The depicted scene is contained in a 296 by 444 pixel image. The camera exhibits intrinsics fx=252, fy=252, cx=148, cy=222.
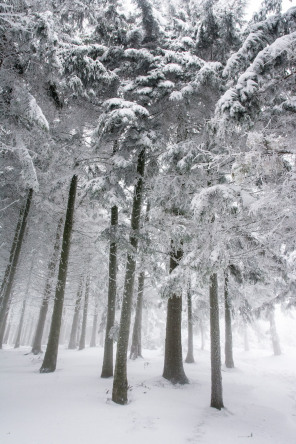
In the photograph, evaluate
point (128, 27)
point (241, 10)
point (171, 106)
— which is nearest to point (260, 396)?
point (171, 106)

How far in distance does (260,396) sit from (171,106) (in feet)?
35.6

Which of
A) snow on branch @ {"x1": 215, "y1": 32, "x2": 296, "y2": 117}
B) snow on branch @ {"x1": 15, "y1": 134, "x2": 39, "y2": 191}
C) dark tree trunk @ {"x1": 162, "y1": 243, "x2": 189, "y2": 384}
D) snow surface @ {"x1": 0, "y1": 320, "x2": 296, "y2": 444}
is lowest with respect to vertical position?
snow surface @ {"x1": 0, "y1": 320, "x2": 296, "y2": 444}

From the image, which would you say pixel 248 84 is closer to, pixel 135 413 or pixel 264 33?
pixel 264 33

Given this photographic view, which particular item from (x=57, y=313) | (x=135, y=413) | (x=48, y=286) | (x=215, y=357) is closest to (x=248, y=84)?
(x=215, y=357)

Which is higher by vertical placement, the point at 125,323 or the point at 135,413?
the point at 125,323

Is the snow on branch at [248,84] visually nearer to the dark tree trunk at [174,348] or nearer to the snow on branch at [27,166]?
the dark tree trunk at [174,348]

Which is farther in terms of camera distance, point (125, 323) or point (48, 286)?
point (48, 286)

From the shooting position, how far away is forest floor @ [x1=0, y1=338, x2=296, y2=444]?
16.4 ft

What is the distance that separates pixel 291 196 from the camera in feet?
17.0

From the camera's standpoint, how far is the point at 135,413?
620cm

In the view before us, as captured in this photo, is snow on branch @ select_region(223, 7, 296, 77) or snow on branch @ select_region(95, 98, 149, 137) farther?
snow on branch @ select_region(95, 98, 149, 137)

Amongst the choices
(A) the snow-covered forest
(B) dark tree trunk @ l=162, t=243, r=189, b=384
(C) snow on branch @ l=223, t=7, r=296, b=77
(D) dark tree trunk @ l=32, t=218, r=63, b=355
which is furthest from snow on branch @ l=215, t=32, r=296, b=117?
(D) dark tree trunk @ l=32, t=218, r=63, b=355

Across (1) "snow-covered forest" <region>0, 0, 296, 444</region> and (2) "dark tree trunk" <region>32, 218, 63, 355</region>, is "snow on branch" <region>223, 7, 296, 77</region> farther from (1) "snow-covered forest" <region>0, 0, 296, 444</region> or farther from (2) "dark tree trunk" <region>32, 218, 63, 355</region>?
(2) "dark tree trunk" <region>32, 218, 63, 355</region>

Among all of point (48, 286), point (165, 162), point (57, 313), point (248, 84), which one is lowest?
point (57, 313)
